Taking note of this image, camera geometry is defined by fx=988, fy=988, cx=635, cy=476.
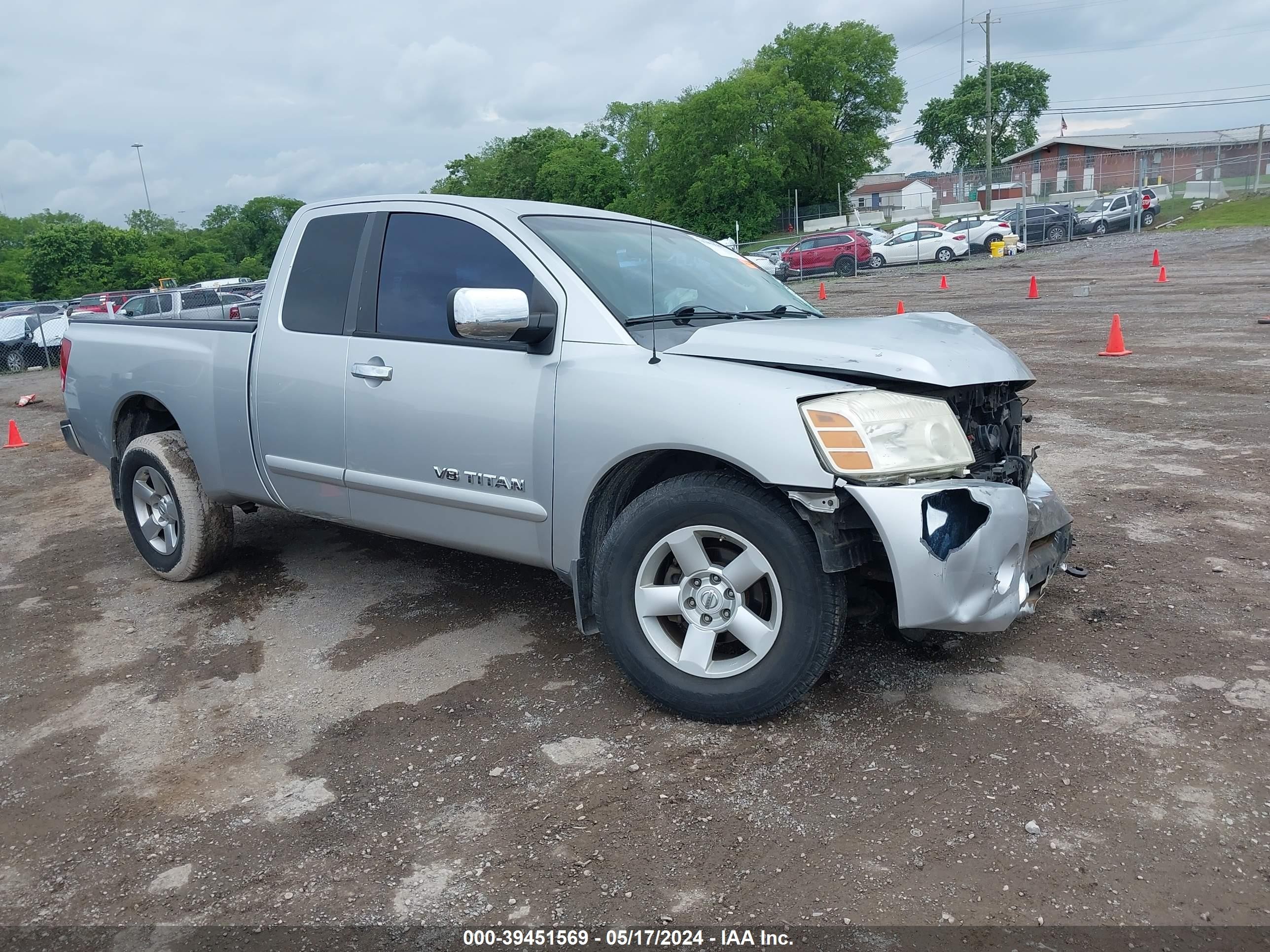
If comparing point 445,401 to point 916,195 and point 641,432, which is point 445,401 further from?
point 916,195

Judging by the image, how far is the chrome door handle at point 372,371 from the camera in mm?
4133

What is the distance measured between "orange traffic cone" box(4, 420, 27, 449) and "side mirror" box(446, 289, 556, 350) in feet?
32.7

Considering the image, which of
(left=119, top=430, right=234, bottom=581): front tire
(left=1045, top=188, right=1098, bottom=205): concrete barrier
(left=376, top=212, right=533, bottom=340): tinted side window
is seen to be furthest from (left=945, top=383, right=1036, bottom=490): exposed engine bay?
(left=1045, top=188, right=1098, bottom=205): concrete barrier

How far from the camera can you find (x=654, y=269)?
4215mm

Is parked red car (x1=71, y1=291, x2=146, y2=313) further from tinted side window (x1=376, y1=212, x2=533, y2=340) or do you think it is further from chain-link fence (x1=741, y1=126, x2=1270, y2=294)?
tinted side window (x1=376, y1=212, x2=533, y2=340)

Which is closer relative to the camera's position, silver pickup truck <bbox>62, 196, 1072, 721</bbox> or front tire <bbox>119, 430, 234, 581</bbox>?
silver pickup truck <bbox>62, 196, 1072, 721</bbox>

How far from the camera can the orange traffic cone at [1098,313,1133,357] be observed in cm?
1136

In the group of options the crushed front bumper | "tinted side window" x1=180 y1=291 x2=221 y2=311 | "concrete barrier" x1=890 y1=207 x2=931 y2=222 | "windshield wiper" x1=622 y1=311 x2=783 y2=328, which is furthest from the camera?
"concrete barrier" x1=890 y1=207 x2=931 y2=222

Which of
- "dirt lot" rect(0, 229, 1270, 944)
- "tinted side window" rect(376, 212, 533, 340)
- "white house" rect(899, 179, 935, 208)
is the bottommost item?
"dirt lot" rect(0, 229, 1270, 944)

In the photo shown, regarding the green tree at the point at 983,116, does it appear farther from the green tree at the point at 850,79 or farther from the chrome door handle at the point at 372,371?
the chrome door handle at the point at 372,371

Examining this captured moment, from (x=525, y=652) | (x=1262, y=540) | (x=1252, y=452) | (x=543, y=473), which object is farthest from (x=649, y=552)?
(x=1252, y=452)

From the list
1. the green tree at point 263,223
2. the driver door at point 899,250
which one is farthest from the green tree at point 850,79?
the green tree at point 263,223

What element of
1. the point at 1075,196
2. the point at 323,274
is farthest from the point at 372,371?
the point at 1075,196

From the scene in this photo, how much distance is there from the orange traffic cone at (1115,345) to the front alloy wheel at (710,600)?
9.59 meters
